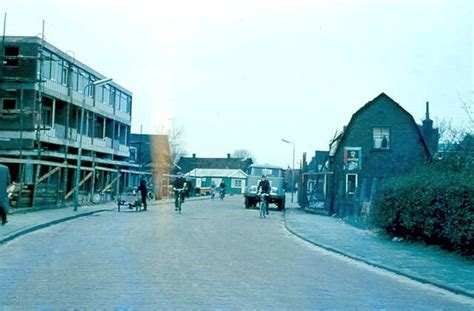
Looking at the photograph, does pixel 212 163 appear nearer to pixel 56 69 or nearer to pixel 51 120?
pixel 51 120

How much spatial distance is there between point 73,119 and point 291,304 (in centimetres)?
4682

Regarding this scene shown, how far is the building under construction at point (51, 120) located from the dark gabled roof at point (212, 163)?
8106 cm

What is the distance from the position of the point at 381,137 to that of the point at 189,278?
106 feet

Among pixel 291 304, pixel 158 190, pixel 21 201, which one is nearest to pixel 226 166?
pixel 158 190

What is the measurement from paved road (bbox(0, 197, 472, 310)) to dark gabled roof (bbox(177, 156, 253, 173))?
4835 inches

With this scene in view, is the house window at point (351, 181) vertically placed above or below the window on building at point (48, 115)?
below

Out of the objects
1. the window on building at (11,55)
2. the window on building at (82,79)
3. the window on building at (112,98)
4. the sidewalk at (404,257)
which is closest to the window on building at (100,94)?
the window on building at (82,79)

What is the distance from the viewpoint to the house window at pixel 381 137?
40.9 m

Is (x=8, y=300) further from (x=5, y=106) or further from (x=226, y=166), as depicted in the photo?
(x=226, y=166)

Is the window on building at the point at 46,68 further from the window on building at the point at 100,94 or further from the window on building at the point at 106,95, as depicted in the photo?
the window on building at the point at 106,95

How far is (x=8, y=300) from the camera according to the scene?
820cm

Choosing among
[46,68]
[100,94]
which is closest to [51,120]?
[46,68]

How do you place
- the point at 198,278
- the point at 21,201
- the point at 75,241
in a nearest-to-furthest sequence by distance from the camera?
the point at 198,278
the point at 75,241
the point at 21,201

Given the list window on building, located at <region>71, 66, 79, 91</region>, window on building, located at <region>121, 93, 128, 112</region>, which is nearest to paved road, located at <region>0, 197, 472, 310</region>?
window on building, located at <region>71, 66, 79, 91</region>
